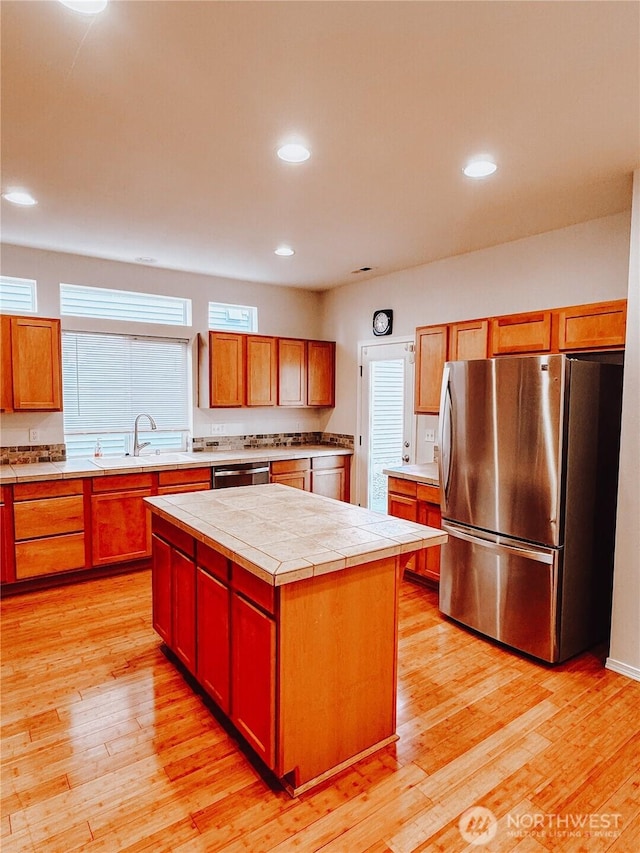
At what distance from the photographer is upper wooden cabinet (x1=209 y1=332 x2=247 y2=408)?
4821mm

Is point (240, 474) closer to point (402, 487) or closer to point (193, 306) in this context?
point (402, 487)

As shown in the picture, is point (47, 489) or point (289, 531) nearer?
point (289, 531)

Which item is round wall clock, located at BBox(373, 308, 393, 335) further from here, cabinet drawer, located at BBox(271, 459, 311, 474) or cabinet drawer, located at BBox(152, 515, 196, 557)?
cabinet drawer, located at BBox(152, 515, 196, 557)

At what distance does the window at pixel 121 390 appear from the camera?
4398 millimetres

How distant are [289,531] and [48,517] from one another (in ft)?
8.24

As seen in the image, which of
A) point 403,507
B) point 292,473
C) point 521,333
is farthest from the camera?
point 292,473

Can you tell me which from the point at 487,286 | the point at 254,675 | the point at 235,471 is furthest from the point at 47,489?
the point at 487,286

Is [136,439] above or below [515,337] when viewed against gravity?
below

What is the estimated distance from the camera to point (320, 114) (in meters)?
2.08

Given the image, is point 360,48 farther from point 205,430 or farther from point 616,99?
point 205,430

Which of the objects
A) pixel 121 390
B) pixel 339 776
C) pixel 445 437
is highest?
pixel 121 390

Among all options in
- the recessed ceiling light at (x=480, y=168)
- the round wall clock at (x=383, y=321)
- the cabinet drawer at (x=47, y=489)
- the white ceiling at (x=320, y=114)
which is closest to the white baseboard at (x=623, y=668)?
the white ceiling at (x=320, y=114)

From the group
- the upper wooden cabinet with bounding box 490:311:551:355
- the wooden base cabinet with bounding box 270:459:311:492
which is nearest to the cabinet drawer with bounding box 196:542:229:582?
the upper wooden cabinet with bounding box 490:311:551:355

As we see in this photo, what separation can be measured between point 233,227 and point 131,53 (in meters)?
1.81
